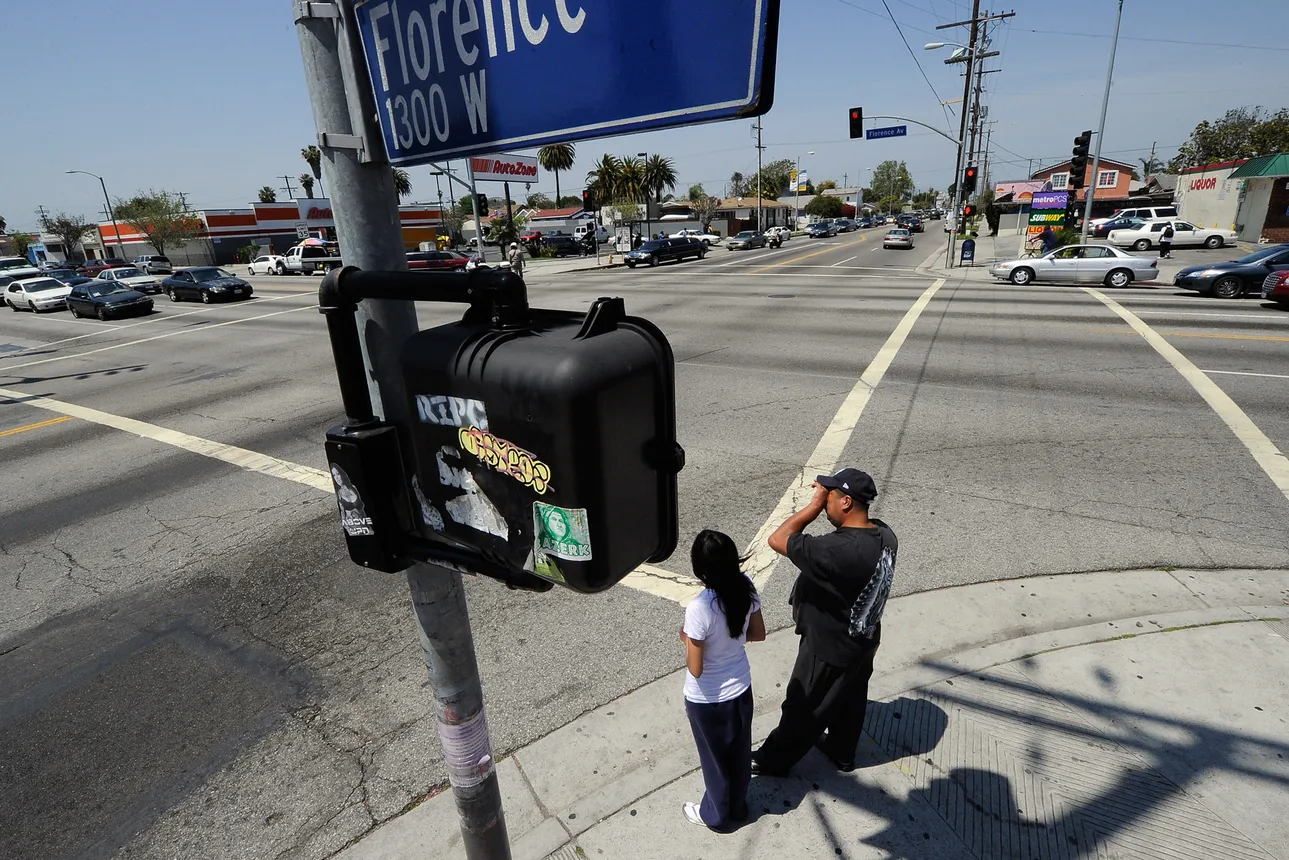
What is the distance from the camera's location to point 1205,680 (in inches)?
150

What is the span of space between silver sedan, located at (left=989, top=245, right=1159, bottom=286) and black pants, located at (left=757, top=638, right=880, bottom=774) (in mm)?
21422

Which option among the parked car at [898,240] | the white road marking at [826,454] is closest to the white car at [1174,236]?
the parked car at [898,240]

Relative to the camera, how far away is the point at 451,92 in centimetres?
133

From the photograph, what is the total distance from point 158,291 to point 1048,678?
38.8m

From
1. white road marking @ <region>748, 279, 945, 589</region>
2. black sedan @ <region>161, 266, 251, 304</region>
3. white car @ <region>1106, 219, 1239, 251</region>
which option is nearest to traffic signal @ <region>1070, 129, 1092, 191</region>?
white car @ <region>1106, 219, 1239, 251</region>

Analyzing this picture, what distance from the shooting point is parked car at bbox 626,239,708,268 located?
112 ft

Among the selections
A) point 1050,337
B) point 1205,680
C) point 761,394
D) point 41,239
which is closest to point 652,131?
point 1205,680

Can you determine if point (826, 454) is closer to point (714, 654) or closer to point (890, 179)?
point (714, 654)

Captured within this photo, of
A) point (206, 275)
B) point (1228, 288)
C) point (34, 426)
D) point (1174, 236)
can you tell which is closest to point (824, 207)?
point (1174, 236)

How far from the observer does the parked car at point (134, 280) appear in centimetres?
2988

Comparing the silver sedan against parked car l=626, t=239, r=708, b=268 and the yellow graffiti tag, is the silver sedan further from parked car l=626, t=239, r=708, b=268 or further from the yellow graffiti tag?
the yellow graffiti tag

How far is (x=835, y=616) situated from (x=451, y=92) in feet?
8.69

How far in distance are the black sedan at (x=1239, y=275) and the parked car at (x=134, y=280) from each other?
120 ft

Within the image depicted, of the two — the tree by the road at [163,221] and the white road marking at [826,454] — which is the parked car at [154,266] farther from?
the white road marking at [826,454]
